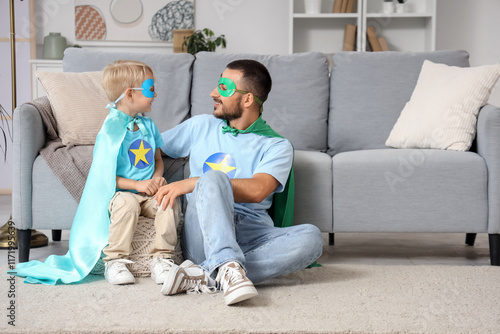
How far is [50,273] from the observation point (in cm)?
209

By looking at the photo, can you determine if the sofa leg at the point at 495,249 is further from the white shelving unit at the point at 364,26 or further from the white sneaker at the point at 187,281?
the white shelving unit at the point at 364,26

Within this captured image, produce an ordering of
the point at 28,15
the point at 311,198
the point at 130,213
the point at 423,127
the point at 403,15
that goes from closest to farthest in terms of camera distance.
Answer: the point at 130,213 < the point at 311,198 < the point at 423,127 < the point at 403,15 < the point at 28,15

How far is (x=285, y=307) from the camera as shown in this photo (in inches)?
71.4

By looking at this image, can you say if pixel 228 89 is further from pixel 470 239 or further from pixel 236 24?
pixel 236 24

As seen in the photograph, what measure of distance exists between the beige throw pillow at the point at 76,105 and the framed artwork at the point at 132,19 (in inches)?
84.3

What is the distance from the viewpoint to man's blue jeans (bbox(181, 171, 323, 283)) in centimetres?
187

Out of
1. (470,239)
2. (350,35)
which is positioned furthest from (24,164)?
(350,35)

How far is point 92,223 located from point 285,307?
0.78 meters

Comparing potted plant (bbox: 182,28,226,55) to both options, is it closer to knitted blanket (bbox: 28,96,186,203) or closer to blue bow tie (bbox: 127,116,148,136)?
knitted blanket (bbox: 28,96,186,203)

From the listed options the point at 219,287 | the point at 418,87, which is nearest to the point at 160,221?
the point at 219,287

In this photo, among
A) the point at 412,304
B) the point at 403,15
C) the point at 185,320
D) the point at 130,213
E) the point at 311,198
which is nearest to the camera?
the point at 185,320

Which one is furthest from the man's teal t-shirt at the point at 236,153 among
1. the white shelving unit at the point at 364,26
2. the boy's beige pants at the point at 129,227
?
the white shelving unit at the point at 364,26

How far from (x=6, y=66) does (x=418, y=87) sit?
3.46m

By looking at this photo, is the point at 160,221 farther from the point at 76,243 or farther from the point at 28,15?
the point at 28,15
